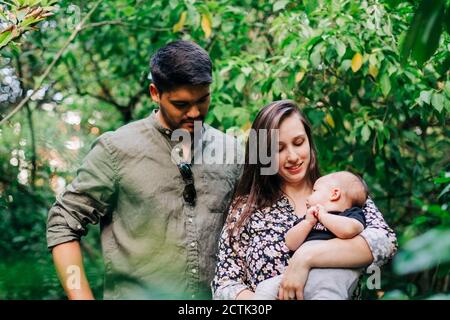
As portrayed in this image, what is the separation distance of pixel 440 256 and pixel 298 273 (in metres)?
1.09

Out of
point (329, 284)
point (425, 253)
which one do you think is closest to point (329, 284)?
point (329, 284)

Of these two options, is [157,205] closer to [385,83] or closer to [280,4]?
[385,83]

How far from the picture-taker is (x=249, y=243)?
206 cm

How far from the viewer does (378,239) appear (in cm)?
190

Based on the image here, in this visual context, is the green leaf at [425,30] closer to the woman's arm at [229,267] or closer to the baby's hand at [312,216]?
the baby's hand at [312,216]

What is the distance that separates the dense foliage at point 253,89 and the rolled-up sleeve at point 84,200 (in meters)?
0.43

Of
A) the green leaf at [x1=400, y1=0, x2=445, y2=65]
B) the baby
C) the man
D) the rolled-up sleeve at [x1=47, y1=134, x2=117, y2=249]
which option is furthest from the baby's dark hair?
the green leaf at [x1=400, y1=0, x2=445, y2=65]

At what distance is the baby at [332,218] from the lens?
73.7 inches

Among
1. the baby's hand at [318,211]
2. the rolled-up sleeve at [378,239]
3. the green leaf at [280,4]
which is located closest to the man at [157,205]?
the baby's hand at [318,211]

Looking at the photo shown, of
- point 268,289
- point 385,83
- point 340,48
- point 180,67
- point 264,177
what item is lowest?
point 268,289

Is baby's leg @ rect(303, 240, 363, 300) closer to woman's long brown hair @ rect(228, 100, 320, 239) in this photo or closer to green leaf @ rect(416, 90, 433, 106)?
woman's long brown hair @ rect(228, 100, 320, 239)

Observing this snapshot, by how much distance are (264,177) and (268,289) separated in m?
0.41
